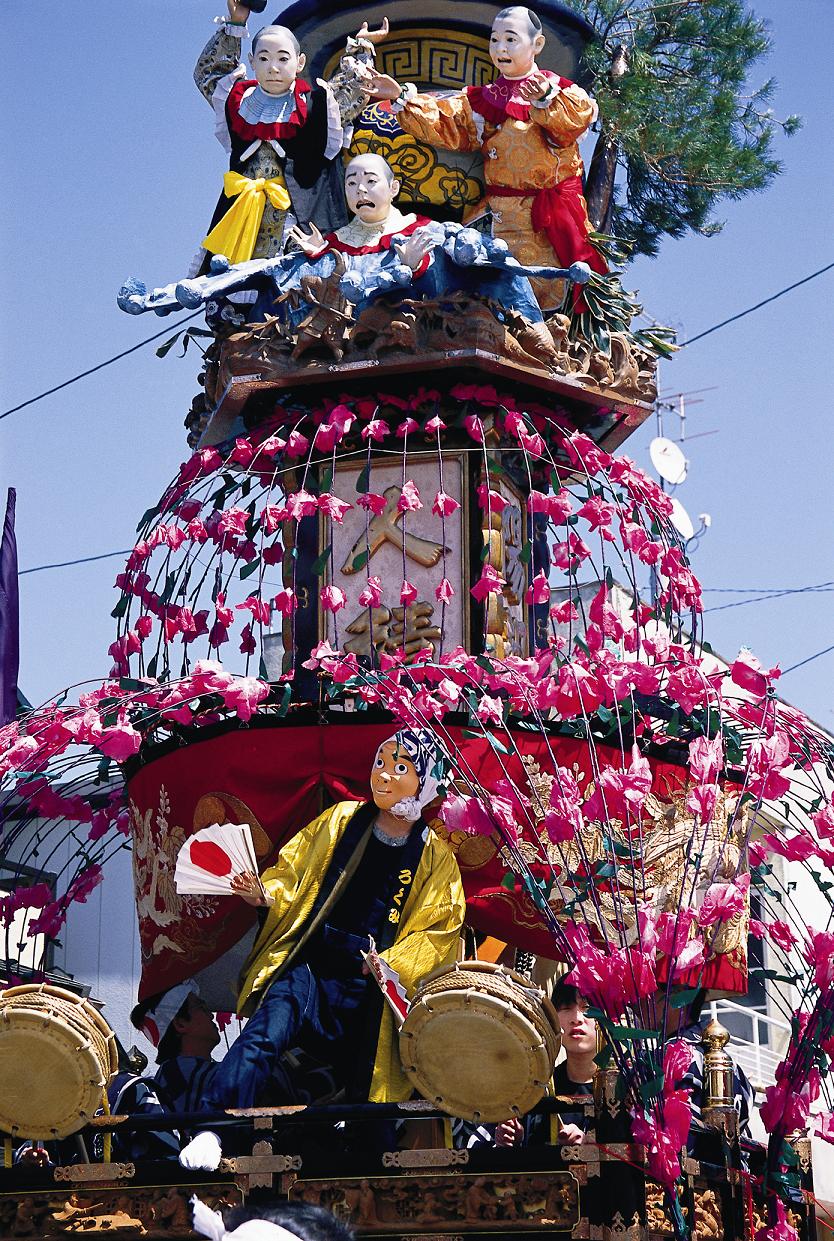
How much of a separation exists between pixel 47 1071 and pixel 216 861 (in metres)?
1.70

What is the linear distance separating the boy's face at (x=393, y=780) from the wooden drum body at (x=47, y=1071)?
7.64 feet

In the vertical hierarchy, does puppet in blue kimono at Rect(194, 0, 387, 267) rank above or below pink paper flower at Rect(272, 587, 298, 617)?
above

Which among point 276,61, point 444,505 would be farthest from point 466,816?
point 276,61

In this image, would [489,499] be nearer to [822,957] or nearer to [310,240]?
[310,240]

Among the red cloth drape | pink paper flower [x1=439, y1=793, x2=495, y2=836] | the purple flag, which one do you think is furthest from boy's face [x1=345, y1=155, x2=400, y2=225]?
pink paper flower [x1=439, y1=793, x2=495, y2=836]

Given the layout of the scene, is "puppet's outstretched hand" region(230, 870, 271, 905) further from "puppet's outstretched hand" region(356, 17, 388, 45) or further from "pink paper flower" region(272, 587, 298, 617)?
"puppet's outstretched hand" region(356, 17, 388, 45)

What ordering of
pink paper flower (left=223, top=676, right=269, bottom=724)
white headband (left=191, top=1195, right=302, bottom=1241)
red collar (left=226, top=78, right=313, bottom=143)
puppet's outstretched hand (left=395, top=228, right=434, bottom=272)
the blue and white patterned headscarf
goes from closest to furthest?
white headband (left=191, top=1195, right=302, bottom=1241), the blue and white patterned headscarf, pink paper flower (left=223, top=676, right=269, bottom=724), puppet's outstretched hand (left=395, top=228, right=434, bottom=272), red collar (left=226, top=78, right=313, bottom=143)

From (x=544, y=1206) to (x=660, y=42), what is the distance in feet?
36.6

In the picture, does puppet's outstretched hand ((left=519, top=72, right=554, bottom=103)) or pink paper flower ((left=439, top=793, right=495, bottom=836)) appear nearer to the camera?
pink paper flower ((left=439, top=793, right=495, bottom=836))

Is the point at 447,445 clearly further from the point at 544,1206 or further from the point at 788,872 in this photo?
the point at 788,872

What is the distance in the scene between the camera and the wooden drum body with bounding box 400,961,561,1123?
10.3m

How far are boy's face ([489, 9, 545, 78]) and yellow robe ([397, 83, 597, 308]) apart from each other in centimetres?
32

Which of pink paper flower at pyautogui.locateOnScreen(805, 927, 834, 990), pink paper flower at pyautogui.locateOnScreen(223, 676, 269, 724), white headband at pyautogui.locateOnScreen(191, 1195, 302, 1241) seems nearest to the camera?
white headband at pyautogui.locateOnScreen(191, 1195, 302, 1241)

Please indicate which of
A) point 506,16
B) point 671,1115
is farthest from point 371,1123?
point 506,16
